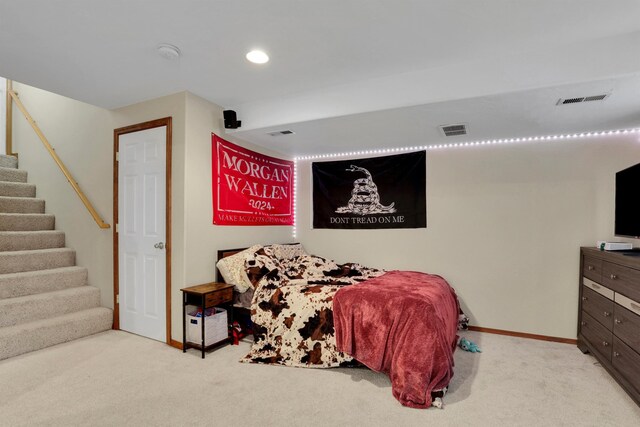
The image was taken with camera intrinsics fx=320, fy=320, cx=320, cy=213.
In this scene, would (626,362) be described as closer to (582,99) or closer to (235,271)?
(582,99)

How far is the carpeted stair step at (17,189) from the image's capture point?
396 centimetres

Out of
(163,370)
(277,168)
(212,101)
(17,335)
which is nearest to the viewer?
(163,370)

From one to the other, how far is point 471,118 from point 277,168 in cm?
239

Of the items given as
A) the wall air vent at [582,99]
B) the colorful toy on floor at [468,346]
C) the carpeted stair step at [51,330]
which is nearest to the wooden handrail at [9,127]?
the carpeted stair step at [51,330]

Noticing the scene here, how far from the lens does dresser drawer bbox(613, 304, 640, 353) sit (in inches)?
82.3

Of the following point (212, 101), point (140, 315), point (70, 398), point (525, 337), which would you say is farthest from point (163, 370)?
point (525, 337)

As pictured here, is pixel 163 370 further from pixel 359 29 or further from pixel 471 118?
pixel 471 118

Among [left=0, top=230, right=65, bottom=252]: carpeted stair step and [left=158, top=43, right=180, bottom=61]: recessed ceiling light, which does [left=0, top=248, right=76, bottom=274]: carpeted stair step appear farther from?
[left=158, top=43, right=180, bottom=61]: recessed ceiling light

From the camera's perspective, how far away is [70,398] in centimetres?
209

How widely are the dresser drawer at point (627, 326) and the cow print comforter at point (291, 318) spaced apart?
190 centimetres

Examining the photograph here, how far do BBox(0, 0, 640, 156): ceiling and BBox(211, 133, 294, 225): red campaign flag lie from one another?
2.06 ft

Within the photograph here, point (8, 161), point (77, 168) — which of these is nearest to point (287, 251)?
point (77, 168)

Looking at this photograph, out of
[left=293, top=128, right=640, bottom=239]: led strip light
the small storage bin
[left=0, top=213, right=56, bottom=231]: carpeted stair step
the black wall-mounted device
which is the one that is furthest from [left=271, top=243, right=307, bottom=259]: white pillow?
[left=0, top=213, right=56, bottom=231]: carpeted stair step

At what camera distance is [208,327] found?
281cm
